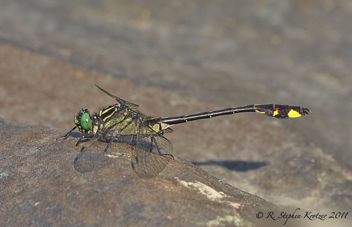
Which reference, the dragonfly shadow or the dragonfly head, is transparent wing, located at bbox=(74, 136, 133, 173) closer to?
the dragonfly head

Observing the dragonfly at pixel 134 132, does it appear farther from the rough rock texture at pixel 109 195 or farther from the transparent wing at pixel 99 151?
the rough rock texture at pixel 109 195

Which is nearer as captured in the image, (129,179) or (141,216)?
(141,216)

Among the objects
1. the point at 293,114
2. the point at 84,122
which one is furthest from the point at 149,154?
the point at 293,114

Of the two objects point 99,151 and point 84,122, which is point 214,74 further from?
point 99,151

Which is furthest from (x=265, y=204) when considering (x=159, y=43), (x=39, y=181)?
(x=159, y=43)

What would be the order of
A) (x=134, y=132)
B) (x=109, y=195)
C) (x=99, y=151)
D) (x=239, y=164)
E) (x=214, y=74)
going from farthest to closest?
(x=214, y=74)
(x=239, y=164)
(x=134, y=132)
(x=99, y=151)
(x=109, y=195)

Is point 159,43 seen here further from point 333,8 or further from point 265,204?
point 265,204

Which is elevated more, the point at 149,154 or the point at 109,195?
the point at 149,154
